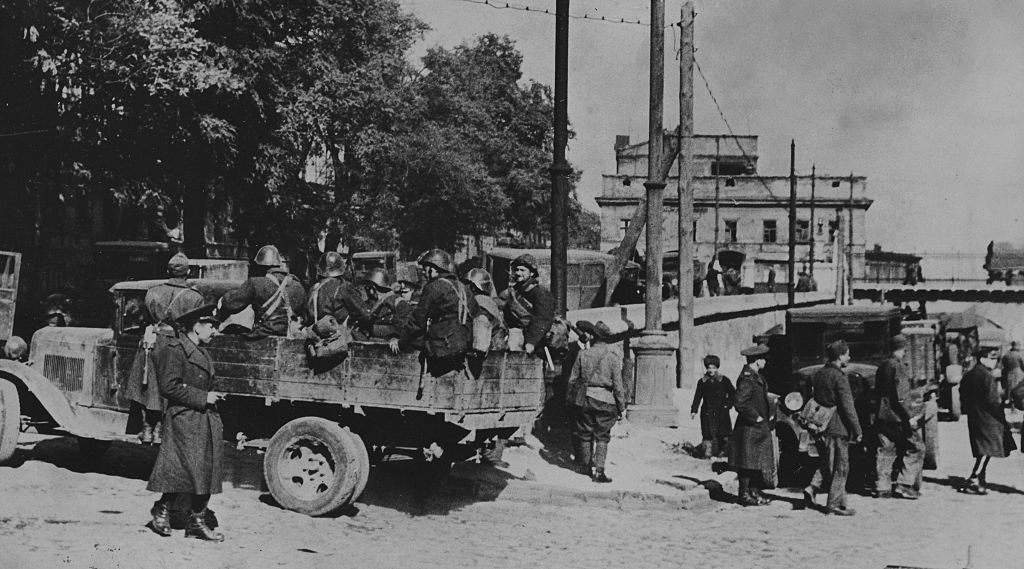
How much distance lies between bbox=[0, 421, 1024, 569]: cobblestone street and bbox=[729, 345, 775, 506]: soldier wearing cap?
11.4 inches

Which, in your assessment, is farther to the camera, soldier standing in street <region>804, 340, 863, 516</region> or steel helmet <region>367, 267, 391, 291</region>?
steel helmet <region>367, 267, 391, 291</region>

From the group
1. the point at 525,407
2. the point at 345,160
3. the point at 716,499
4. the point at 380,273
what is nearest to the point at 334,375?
the point at 525,407

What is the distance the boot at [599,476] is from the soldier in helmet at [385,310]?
2.72 metres

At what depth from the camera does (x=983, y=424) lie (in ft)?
43.1

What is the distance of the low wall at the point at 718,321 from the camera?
20.5 meters

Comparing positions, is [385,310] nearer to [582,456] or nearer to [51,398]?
[582,456]

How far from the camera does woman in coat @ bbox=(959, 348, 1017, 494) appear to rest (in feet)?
42.8

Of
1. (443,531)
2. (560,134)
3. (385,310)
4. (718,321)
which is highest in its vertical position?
(560,134)

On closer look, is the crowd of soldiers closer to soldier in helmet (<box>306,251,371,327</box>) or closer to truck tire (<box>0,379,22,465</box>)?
soldier in helmet (<box>306,251,371,327</box>)

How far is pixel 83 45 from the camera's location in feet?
66.6

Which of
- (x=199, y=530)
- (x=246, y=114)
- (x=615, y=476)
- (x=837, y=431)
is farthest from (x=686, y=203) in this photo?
(x=199, y=530)

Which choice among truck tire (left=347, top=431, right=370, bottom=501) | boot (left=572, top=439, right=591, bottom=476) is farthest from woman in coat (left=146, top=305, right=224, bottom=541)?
boot (left=572, top=439, right=591, bottom=476)

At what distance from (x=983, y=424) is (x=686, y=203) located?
8058 millimetres

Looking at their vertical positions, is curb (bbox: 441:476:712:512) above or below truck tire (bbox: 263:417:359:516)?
below
